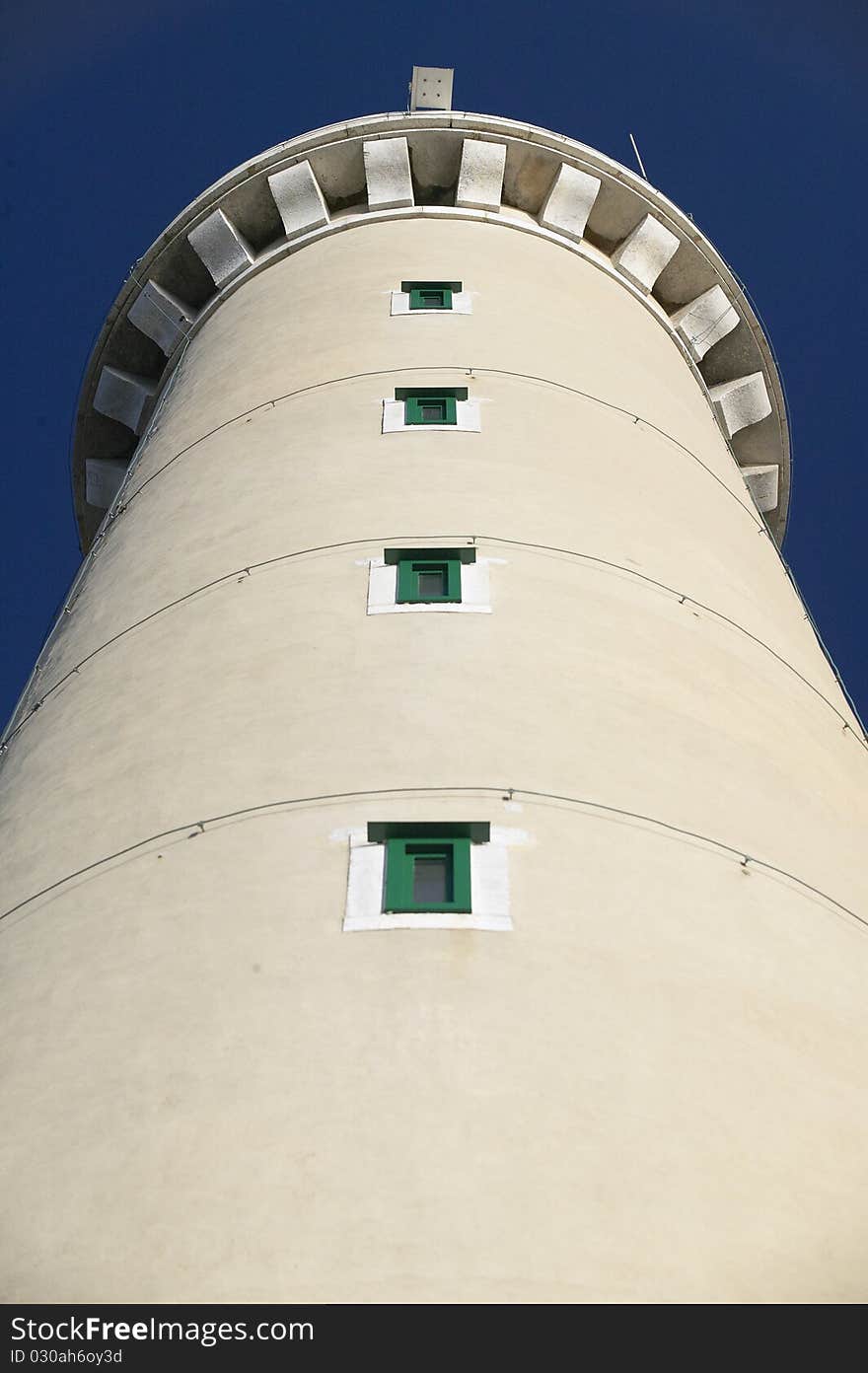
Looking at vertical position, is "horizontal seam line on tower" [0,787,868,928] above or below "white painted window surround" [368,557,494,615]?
below

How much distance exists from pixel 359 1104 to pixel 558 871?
1599 millimetres

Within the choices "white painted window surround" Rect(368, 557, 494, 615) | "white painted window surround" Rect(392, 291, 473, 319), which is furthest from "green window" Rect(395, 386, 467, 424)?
"white painted window surround" Rect(368, 557, 494, 615)

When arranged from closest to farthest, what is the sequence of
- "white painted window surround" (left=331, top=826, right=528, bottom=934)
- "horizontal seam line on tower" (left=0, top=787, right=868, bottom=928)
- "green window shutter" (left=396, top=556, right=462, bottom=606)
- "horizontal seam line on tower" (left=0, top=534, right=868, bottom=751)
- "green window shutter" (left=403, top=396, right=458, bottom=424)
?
1. "white painted window surround" (left=331, top=826, right=528, bottom=934)
2. "horizontal seam line on tower" (left=0, top=787, right=868, bottom=928)
3. "green window shutter" (left=396, top=556, right=462, bottom=606)
4. "horizontal seam line on tower" (left=0, top=534, right=868, bottom=751)
5. "green window shutter" (left=403, top=396, right=458, bottom=424)

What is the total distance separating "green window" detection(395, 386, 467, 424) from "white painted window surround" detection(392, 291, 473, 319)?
6.14 feet

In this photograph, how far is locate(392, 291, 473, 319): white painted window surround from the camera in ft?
43.5

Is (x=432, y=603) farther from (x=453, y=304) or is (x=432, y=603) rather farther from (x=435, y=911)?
(x=453, y=304)

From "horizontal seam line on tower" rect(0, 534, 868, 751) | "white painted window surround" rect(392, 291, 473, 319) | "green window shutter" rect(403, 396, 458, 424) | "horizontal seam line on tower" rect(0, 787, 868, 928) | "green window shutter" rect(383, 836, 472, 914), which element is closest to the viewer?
"green window shutter" rect(383, 836, 472, 914)

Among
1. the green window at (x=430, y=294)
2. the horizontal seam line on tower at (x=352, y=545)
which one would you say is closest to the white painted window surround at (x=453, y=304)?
the green window at (x=430, y=294)

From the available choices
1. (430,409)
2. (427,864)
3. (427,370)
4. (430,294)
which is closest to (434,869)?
(427,864)

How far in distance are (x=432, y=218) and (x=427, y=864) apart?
436 inches

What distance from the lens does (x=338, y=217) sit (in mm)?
16797

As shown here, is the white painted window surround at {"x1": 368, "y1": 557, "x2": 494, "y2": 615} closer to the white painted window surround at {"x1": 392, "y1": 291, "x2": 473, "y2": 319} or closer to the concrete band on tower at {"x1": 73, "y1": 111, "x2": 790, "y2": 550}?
the white painted window surround at {"x1": 392, "y1": 291, "x2": 473, "y2": 319}

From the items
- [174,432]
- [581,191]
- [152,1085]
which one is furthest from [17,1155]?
[581,191]
